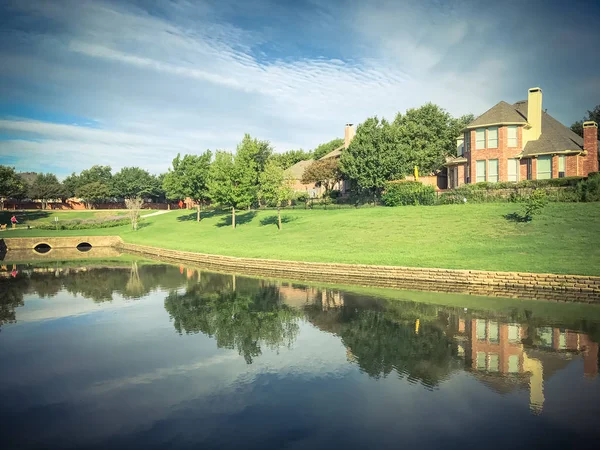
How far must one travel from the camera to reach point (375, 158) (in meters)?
50.1

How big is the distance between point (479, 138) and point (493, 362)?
36086 mm

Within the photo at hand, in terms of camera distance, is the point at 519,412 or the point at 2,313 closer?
the point at 519,412

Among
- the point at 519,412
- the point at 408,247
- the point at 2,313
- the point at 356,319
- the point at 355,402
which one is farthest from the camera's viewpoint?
the point at 408,247

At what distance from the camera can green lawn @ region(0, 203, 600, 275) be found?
23.2 m

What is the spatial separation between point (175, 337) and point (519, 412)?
35.9ft

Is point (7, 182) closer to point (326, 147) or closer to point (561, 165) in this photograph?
point (326, 147)

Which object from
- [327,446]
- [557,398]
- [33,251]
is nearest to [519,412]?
[557,398]

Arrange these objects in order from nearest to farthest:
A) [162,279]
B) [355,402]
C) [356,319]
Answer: [355,402] < [356,319] < [162,279]

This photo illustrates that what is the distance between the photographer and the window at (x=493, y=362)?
11.2 m

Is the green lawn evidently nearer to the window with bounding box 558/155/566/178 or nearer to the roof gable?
the window with bounding box 558/155/566/178

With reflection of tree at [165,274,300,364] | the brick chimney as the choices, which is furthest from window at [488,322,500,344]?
the brick chimney

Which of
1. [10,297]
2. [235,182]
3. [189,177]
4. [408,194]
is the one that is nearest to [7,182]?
[189,177]

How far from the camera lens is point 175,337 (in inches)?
572

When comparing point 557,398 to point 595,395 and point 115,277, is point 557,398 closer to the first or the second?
point 595,395
